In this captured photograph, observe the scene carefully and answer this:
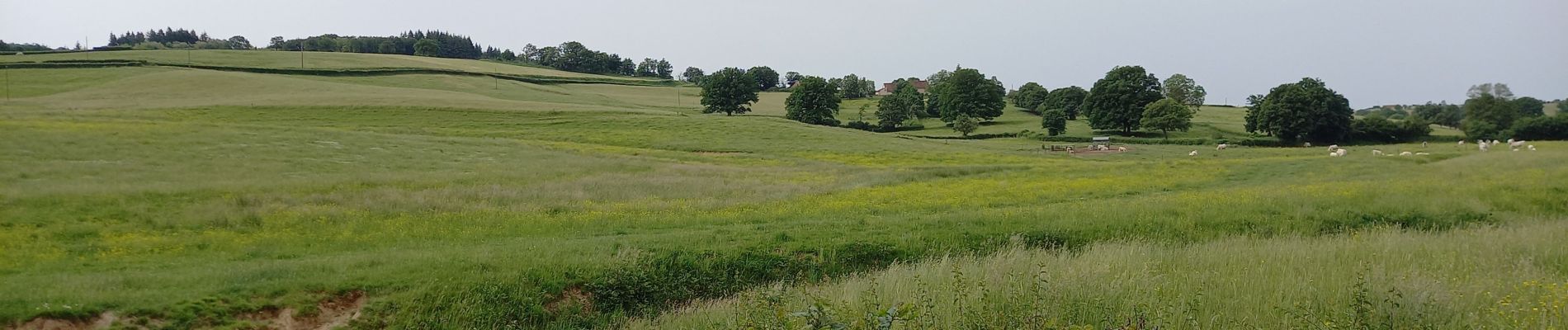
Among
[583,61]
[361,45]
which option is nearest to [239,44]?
[361,45]

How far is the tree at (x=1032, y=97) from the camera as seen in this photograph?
393 ft

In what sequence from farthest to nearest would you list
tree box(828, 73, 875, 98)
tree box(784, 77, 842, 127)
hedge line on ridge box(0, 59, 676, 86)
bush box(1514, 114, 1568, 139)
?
tree box(828, 73, 875, 98) → tree box(784, 77, 842, 127) → hedge line on ridge box(0, 59, 676, 86) → bush box(1514, 114, 1568, 139)

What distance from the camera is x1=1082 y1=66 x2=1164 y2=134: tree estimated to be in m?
81.5

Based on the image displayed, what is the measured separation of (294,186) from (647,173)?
12986 mm

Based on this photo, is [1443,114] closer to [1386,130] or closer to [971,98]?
[1386,130]

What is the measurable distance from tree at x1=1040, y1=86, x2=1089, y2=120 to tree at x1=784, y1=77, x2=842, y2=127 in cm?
2968

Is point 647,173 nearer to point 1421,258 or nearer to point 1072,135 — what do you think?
point 1421,258

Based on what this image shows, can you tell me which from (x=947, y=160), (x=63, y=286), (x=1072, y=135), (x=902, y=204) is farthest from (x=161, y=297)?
(x=1072, y=135)

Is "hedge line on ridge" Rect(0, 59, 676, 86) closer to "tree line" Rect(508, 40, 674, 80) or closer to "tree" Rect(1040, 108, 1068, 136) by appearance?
"tree line" Rect(508, 40, 674, 80)

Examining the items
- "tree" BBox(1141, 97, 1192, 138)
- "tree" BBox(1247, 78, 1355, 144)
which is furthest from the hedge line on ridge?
"tree" BBox(1247, 78, 1355, 144)

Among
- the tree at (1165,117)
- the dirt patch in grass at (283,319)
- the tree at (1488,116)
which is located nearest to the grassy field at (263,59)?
the tree at (1165,117)

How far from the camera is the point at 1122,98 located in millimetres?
81250

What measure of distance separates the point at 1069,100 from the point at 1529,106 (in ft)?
148

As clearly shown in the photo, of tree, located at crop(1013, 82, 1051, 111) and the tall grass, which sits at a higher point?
tree, located at crop(1013, 82, 1051, 111)
